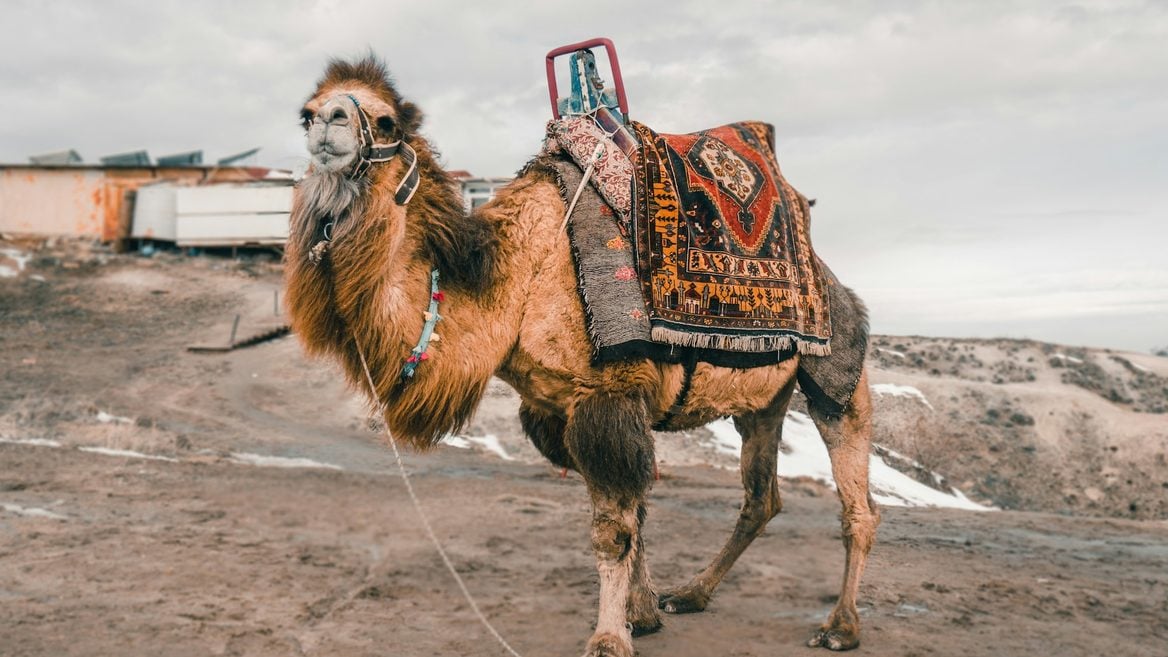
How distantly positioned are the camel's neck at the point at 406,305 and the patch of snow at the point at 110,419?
9727mm

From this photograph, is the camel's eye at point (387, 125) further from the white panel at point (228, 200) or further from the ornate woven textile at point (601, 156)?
the white panel at point (228, 200)

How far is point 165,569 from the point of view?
686 cm

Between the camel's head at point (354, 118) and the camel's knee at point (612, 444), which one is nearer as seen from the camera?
the camel's head at point (354, 118)

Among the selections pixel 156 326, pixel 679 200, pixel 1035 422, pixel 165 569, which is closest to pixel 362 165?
pixel 679 200

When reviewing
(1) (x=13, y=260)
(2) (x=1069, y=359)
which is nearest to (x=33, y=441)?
(2) (x=1069, y=359)

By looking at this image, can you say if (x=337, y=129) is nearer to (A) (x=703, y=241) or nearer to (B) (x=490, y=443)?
(A) (x=703, y=241)

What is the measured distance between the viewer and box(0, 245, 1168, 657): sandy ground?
5789mm

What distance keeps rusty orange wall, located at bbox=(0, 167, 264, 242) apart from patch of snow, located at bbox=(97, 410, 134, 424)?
65.0 ft

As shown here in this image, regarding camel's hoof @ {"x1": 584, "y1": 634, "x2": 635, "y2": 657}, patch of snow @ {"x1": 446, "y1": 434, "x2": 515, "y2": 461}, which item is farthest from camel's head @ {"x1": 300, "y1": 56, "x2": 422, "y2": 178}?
patch of snow @ {"x1": 446, "y1": 434, "x2": 515, "y2": 461}

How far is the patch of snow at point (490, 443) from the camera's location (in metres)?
13.0

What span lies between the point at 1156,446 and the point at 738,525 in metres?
10.1

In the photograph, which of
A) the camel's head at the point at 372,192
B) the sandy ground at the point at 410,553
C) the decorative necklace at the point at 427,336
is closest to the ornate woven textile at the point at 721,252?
the camel's head at the point at 372,192

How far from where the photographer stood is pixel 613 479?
4.73m

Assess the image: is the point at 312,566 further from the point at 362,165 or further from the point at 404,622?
the point at 362,165
